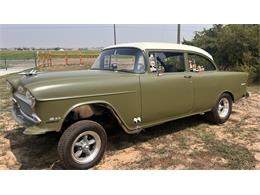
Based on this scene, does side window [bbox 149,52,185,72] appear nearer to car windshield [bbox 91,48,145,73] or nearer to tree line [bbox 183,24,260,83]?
car windshield [bbox 91,48,145,73]

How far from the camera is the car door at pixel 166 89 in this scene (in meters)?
4.89

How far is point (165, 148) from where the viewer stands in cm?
500

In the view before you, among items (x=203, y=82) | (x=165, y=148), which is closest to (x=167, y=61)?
(x=203, y=82)

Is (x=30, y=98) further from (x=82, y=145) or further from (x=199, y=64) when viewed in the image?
(x=199, y=64)

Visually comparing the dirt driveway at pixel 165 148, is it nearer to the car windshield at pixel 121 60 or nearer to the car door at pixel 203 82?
the car door at pixel 203 82

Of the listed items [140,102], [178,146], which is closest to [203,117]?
[178,146]

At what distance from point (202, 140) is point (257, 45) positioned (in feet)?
33.4

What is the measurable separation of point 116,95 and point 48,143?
170 cm

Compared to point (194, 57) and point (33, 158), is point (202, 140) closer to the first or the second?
point (194, 57)

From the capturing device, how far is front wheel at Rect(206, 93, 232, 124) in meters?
6.39

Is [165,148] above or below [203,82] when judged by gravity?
below

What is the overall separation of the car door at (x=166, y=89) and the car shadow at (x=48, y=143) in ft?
1.96

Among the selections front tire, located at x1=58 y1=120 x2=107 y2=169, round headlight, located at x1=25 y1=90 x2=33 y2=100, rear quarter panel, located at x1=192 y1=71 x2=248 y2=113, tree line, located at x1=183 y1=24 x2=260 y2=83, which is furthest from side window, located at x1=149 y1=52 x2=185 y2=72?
tree line, located at x1=183 y1=24 x2=260 y2=83

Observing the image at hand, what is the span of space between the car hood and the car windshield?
229 millimetres
